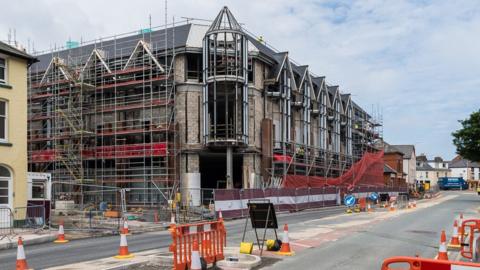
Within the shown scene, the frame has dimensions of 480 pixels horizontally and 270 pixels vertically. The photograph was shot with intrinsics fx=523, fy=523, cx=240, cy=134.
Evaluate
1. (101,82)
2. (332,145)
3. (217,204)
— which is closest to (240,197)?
(217,204)

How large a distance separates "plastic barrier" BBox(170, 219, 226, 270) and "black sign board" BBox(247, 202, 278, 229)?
1.64 meters

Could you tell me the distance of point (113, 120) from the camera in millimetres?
41094

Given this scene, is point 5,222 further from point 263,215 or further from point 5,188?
point 263,215

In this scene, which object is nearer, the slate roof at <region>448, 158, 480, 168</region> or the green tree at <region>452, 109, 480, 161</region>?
the green tree at <region>452, 109, 480, 161</region>

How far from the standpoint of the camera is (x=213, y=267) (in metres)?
11.3

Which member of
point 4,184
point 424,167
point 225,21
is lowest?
point 424,167

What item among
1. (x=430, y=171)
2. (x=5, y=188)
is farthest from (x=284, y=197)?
(x=430, y=171)

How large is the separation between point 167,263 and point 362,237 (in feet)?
27.5

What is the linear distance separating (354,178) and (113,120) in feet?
79.7

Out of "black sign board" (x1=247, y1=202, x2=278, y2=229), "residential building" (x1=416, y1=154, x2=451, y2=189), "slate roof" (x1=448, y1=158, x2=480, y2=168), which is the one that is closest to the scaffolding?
"black sign board" (x1=247, y1=202, x2=278, y2=229)

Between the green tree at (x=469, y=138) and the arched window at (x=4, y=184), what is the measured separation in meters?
42.4

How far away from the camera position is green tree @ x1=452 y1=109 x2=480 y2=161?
50.9 meters

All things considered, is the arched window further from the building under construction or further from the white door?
the building under construction

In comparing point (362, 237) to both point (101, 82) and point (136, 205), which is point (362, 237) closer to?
point (136, 205)
